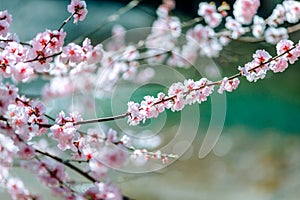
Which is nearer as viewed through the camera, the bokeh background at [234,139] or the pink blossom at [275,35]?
the pink blossom at [275,35]

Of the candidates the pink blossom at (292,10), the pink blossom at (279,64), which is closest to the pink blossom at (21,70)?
the pink blossom at (279,64)

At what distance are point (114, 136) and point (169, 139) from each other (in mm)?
A: 2126

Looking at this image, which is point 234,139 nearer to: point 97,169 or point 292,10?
point 292,10

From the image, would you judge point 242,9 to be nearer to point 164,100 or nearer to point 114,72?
point 114,72

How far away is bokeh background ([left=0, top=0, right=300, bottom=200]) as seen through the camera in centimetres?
249

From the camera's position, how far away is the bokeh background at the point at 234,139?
2.49 metres

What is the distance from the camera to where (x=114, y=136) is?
95 cm

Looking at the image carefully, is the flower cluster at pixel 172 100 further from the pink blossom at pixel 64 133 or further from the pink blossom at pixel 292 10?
the pink blossom at pixel 292 10

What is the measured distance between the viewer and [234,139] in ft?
10.3

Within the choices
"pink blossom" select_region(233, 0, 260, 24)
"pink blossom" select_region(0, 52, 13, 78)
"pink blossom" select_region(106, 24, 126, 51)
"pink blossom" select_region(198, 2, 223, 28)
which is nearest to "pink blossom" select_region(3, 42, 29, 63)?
"pink blossom" select_region(0, 52, 13, 78)

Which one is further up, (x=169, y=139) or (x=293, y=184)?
(x=169, y=139)

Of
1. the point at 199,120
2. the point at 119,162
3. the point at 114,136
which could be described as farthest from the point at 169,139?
the point at 119,162

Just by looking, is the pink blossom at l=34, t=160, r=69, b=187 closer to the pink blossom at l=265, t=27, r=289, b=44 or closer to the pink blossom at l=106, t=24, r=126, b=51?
the pink blossom at l=265, t=27, r=289, b=44

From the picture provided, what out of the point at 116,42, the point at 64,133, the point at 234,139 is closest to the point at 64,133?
the point at 64,133
